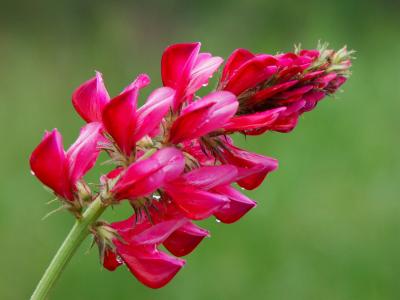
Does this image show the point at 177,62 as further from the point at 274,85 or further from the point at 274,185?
the point at 274,185

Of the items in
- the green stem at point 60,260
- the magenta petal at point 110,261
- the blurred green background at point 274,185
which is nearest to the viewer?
the green stem at point 60,260

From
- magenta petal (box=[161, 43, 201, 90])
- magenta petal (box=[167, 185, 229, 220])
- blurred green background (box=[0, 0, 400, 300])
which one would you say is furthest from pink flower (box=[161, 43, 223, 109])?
blurred green background (box=[0, 0, 400, 300])

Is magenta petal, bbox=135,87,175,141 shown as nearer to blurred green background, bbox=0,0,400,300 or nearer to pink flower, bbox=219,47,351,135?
pink flower, bbox=219,47,351,135

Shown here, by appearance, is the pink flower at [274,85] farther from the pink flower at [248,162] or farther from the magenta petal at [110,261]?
the magenta petal at [110,261]

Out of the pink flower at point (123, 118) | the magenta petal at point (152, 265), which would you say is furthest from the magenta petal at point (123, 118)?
the magenta petal at point (152, 265)

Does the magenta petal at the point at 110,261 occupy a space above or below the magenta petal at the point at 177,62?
below

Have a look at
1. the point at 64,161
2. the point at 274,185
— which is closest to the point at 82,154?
the point at 64,161
